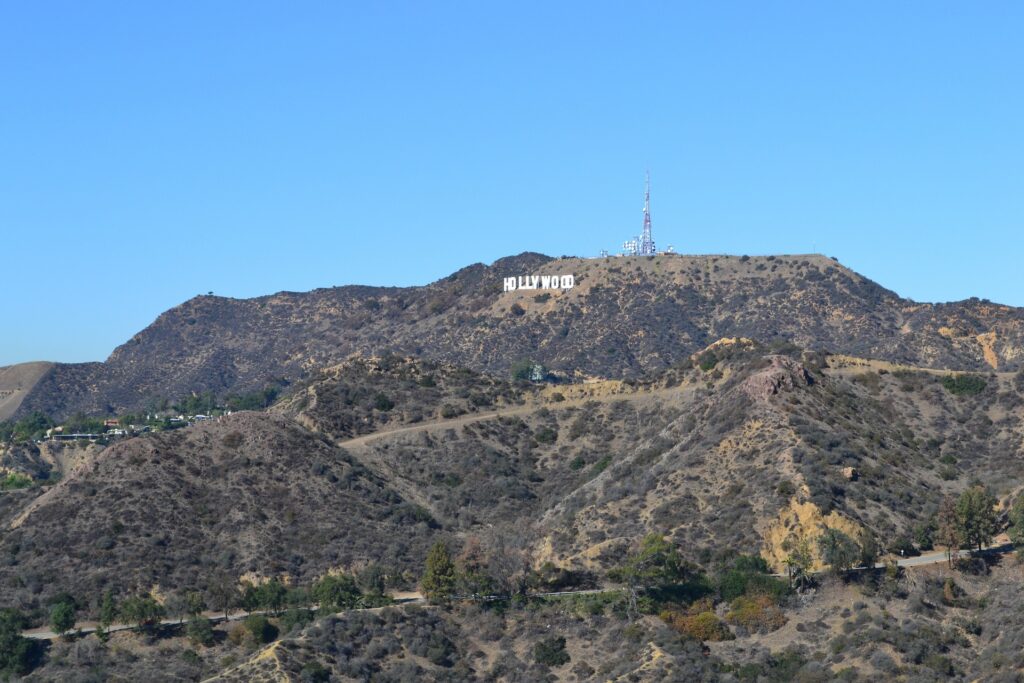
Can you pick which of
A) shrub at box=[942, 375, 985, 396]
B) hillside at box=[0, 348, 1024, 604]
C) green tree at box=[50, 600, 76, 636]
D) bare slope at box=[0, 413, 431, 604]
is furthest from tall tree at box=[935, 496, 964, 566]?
green tree at box=[50, 600, 76, 636]

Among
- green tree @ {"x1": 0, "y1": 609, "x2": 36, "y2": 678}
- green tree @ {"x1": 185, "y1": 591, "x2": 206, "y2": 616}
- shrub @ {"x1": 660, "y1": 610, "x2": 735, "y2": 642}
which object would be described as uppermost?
green tree @ {"x1": 185, "y1": 591, "x2": 206, "y2": 616}

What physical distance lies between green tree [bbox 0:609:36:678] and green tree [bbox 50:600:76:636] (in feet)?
6.89

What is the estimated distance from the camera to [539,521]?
116562 millimetres

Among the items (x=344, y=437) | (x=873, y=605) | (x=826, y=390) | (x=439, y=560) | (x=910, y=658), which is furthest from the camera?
(x=344, y=437)

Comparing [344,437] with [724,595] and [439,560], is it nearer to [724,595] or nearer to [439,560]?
[439,560]

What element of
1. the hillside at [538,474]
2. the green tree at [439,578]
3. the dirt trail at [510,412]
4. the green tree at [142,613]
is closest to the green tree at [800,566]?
the hillside at [538,474]

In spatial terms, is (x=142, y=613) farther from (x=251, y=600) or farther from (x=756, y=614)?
(x=756, y=614)

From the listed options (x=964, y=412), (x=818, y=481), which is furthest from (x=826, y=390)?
(x=818, y=481)

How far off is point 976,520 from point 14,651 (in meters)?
56.2

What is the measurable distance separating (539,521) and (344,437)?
107ft

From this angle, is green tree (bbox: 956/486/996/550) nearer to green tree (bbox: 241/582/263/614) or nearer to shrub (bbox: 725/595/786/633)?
shrub (bbox: 725/595/786/633)

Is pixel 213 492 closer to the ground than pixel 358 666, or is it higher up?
higher up

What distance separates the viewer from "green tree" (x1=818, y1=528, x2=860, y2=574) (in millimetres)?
92438

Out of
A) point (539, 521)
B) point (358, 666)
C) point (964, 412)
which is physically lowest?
point (358, 666)
